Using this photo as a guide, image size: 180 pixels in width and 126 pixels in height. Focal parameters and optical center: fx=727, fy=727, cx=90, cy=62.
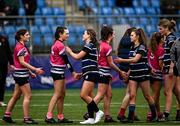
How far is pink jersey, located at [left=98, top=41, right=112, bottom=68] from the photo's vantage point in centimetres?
1558

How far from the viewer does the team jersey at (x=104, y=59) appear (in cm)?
1559

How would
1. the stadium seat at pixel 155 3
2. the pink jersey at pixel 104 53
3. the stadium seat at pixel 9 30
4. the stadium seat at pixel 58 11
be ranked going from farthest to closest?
the stadium seat at pixel 155 3, the stadium seat at pixel 58 11, the stadium seat at pixel 9 30, the pink jersey at pixel 104 53

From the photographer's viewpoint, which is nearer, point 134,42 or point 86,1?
point 134,42

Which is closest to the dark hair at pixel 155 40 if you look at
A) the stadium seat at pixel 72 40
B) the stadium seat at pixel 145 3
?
the stadium seat at pixel 72 40

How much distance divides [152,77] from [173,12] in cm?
1425

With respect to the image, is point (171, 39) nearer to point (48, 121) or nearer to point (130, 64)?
point (130, 64)

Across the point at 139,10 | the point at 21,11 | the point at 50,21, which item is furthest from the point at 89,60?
the point at 139,10

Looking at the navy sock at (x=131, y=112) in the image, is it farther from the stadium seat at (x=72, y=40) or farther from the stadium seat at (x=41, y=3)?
the stadium seat at (x=41, y=3)

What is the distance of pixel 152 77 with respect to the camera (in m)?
16.2

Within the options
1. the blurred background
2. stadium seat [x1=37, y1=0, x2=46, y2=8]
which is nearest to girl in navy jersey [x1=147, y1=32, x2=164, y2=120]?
the blurred background

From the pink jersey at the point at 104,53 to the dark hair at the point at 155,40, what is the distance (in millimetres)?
1125

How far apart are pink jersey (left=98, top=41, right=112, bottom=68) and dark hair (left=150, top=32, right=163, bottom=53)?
1125 millimetres

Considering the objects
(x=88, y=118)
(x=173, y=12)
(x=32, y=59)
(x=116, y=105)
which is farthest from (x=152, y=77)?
(x=173, y=12)

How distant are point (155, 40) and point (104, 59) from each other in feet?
4.45
